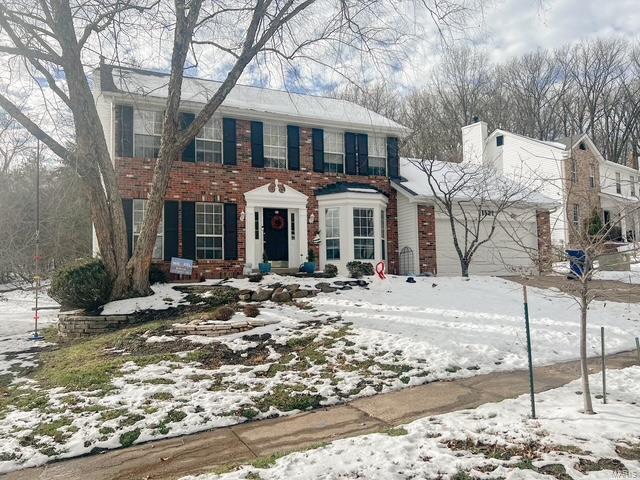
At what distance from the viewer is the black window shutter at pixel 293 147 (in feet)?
48.1

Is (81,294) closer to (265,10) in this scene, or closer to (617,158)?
(265,10)

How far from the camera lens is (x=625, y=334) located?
328 inches

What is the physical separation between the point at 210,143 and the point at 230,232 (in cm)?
283

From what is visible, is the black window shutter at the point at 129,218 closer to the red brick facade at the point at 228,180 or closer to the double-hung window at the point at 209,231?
the red brick facade at the point at 228,180

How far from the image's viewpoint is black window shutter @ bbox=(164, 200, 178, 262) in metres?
12.8

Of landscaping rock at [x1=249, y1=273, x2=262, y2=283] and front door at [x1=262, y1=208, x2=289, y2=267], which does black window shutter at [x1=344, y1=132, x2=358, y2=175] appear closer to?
front door at [x1=262, y1=208, x2=289, y2=267]

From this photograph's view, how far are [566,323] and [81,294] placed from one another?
33.2 feet

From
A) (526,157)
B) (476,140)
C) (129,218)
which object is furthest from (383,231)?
(476,140)

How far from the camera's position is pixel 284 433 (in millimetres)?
4289

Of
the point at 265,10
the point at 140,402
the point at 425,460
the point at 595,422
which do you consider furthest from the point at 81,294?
the point at 595,422

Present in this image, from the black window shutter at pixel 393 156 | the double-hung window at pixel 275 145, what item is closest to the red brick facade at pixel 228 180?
the double-hung window at pixel 275 145

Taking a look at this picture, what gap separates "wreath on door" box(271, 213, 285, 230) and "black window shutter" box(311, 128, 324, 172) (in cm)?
205

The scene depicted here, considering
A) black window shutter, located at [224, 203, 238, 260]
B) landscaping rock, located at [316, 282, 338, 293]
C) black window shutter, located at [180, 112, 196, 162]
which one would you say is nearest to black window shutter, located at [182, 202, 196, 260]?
black window shutter, located at [224, 203, 238, 260]

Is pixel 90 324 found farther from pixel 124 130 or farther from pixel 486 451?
pixel 486 451
